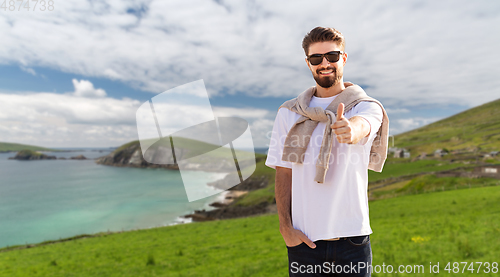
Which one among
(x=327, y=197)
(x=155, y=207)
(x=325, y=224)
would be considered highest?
(x=327, y=197)

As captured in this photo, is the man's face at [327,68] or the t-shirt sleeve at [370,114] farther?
the man's face at [327,68]

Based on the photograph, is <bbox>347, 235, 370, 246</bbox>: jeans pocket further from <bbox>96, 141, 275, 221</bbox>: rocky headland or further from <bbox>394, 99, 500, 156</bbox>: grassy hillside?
<bbox>394, 99, 500, 156</bbox>: grassy hillside

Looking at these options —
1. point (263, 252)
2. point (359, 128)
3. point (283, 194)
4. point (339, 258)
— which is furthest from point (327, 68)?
point (263, 252)

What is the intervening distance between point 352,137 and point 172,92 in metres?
3.57

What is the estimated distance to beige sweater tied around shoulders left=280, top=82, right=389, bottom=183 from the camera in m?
1.82

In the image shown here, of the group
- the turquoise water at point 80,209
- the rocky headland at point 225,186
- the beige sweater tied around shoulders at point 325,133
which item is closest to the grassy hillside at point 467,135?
the rocky headland at point 225,186

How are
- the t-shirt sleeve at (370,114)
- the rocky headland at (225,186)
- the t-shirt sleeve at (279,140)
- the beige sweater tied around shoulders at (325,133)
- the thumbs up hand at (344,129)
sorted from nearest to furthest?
1. the thumbs up hand at (344,129)
2. the t-shirt sleeve at (370,114)
3. the beige sweater tied around shoulders at (325,133)
4. the t-shirt sleeve at (279,140)
5. the rocky headland at (225,186)

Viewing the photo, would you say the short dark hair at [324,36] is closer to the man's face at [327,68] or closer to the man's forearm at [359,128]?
the man's face at [327,68]

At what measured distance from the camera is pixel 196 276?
1010 centimetres

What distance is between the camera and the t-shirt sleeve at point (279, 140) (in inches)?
84.7

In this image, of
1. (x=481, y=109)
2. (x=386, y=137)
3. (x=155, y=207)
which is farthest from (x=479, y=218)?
(x=481, y=109)

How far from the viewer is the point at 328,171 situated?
1901 mm

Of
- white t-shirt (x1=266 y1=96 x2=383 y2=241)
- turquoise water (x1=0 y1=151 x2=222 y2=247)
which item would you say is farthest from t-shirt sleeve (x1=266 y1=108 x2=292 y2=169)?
turquoise water (x1=0 y1=151 x2=222 y2=247)

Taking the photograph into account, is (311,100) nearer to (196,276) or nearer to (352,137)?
(352,137)
